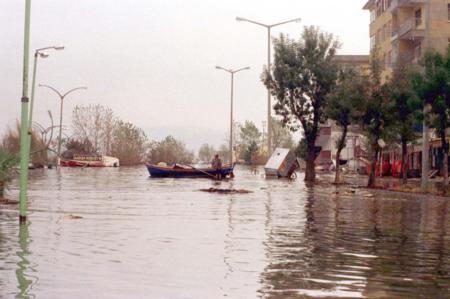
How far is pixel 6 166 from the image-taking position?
78.1 feet

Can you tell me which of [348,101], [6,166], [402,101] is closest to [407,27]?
[348,101]

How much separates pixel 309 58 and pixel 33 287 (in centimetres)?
4691

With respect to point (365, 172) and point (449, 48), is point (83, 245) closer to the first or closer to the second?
point (449, 48)

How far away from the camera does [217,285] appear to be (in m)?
8.74

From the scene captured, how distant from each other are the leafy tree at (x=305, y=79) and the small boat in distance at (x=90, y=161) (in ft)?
162

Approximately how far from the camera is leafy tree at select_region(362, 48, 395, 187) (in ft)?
142

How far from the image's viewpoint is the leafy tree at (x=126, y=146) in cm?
11812

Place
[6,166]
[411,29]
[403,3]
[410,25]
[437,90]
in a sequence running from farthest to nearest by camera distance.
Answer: [403,3], [411,29], [410,25], [437,90], [6,166]

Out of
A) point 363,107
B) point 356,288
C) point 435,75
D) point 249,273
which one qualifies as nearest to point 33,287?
point 249,273

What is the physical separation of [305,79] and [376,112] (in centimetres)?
1066

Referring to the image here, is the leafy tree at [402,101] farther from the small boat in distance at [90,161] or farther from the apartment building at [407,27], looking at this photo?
the small boat in distance at [90,161]

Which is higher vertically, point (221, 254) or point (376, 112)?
point (376, 112)

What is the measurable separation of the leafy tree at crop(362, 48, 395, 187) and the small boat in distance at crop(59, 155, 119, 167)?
198 feet

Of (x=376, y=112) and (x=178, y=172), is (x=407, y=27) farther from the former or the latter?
(x=376, y=112)
